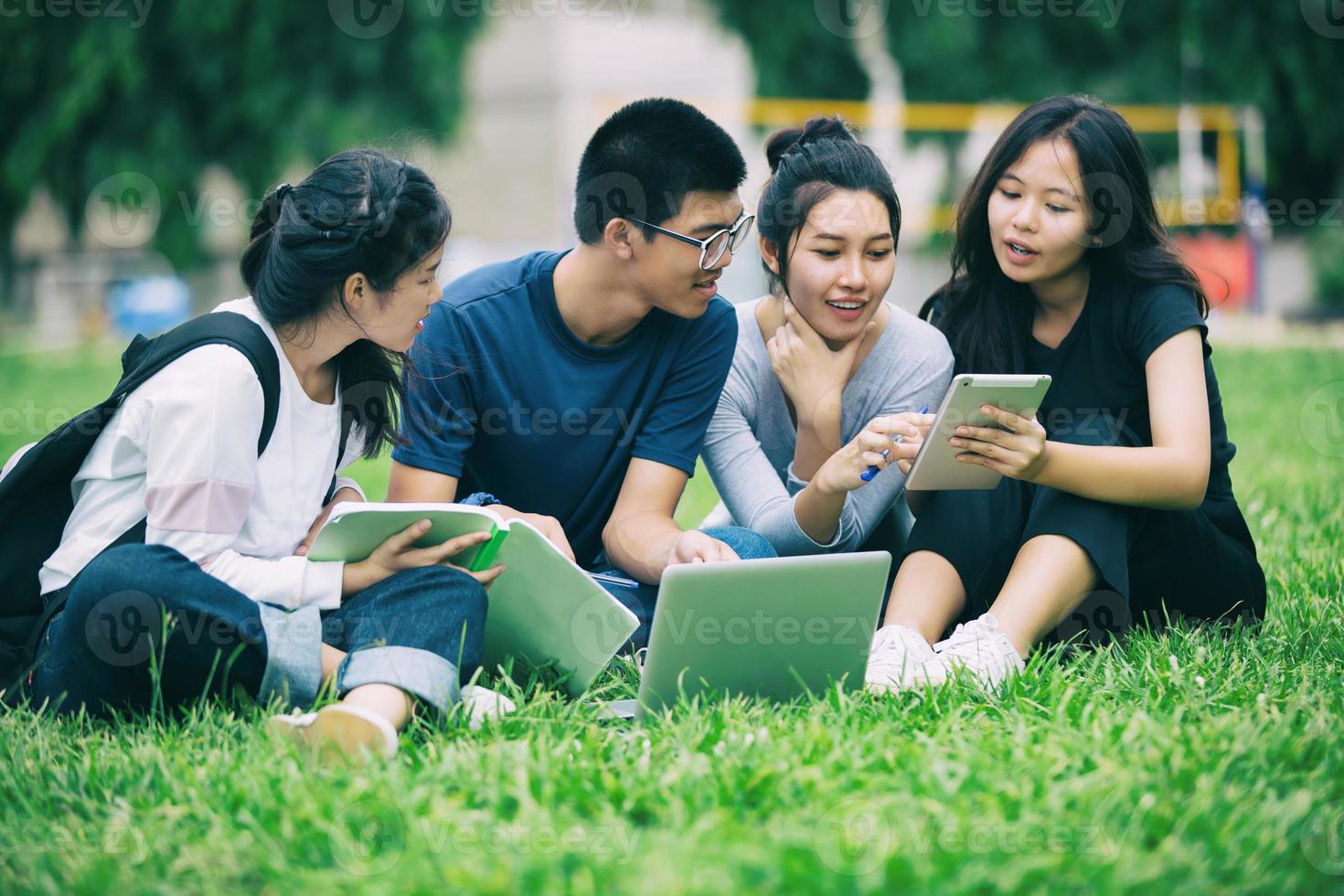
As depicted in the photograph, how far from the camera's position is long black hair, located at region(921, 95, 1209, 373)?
9.20 feet

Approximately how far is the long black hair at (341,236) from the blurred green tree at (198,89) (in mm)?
11252

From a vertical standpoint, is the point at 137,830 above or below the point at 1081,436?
below

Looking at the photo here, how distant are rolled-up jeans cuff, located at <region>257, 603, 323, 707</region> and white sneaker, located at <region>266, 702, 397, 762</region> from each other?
0.78 feet

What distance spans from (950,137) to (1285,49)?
3.69 metres

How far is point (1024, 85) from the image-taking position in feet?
49.3

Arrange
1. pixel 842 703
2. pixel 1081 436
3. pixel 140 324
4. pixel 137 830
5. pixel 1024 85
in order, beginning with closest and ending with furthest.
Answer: pixel 137 830 < pixel 842 703 < pixel 1081 436 < pixel 1024 85 < pixel 140 324

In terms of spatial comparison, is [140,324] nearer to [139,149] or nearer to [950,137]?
[139,149]

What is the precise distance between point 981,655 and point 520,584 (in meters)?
0.87

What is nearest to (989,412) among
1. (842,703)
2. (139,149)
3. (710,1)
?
(842,703)

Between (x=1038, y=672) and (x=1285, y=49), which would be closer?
(x=1038, y=672)

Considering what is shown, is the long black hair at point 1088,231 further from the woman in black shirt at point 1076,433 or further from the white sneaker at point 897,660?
the white sneaker at point 897,660
